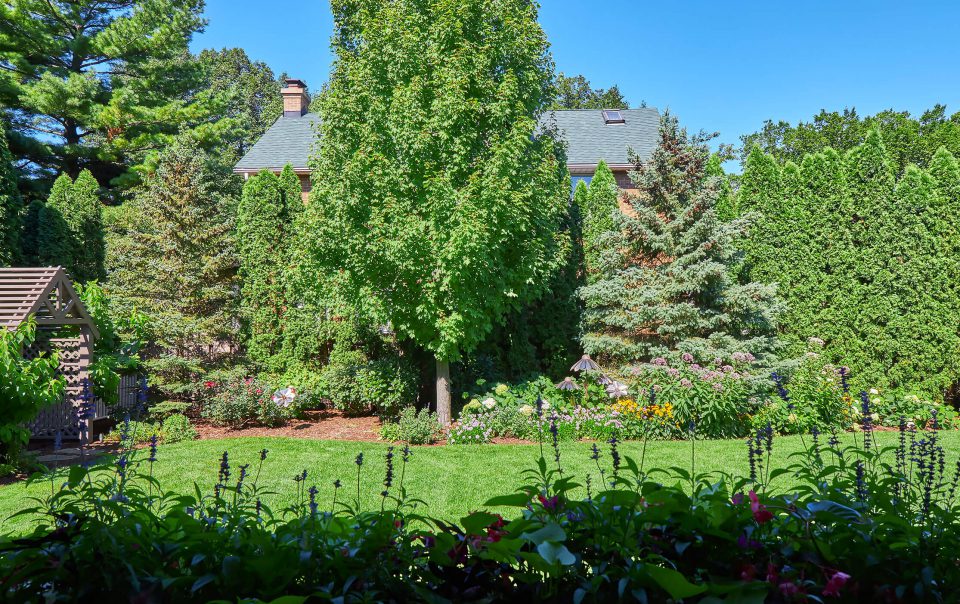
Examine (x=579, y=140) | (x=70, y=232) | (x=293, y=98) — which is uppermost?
→ (x=293, y=98)

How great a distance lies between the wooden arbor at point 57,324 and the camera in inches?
298

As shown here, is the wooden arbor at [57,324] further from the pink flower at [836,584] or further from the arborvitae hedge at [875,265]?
the arborvitae hedge at [875,265]

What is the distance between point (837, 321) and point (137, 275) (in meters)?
12.6

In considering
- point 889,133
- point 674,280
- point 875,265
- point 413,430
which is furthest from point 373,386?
point 889,133

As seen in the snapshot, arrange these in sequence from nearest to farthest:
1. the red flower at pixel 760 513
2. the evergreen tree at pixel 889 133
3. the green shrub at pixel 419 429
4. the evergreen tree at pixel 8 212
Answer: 1. the red flower at pixel 760 513
2. the green shrub at pixel 419 429
3. the evergreen tree at pixel 8 212
4. the evergreen tree at pixel 889 133

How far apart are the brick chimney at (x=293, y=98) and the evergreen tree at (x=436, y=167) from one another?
1215 cm

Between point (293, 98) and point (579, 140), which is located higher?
point (293, 98)

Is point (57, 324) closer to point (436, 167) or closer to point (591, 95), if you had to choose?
point (436, 167)

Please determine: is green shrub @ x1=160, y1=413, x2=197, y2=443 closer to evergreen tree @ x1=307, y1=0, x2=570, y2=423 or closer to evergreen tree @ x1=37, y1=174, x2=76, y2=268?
evergreen tree @ x1=307, y1=0, x2=570, y2=423

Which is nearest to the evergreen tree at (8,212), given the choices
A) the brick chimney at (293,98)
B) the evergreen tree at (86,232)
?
the evergreen tree at (86,232)

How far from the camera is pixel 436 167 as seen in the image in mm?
8328

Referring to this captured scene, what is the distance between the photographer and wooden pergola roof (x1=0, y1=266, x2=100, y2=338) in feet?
23.8

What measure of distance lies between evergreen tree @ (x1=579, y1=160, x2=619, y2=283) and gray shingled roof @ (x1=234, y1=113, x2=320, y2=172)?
9076 millimetres

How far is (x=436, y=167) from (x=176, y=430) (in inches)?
209
